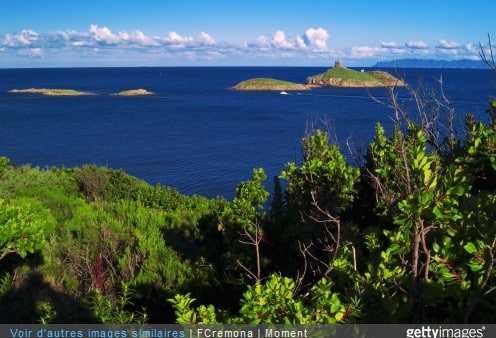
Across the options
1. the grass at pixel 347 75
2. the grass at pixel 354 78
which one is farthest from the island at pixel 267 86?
the grass at pixel 347 75

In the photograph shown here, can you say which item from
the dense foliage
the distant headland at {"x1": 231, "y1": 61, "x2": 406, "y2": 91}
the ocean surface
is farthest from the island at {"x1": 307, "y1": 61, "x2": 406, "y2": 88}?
the dense foliage

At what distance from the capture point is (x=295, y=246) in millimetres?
10695

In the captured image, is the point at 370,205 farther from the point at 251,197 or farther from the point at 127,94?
the point at 127,94

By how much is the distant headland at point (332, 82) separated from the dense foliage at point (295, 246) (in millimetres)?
135416

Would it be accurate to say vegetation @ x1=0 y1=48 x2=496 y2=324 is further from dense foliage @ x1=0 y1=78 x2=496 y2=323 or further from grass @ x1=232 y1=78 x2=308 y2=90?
grass @ x1=232 y1=78 x2=308 y2=90

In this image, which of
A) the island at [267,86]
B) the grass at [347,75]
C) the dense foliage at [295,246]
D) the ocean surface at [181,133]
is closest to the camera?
the dense foliage at [295,246]

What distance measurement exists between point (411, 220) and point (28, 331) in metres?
5.94

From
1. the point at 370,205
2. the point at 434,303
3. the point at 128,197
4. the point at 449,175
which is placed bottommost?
the point at 128,197

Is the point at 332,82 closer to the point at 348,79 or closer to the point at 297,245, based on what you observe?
the point at 348,79

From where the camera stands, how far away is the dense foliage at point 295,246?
4.26 metres

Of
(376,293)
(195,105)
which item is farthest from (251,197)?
(195,105)

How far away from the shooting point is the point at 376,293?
4816 millimetres

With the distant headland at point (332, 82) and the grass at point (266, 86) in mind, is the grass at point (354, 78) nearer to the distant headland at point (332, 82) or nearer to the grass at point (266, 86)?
the distant headland at point (332, 82)

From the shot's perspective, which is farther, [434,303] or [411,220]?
[434,303]
